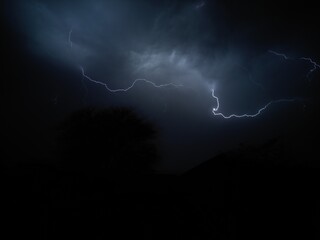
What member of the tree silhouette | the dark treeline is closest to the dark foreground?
the dark treeline

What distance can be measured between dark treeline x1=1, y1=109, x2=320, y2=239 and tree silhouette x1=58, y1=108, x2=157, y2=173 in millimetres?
11491

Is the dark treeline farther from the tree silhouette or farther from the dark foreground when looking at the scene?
the tree silhouette

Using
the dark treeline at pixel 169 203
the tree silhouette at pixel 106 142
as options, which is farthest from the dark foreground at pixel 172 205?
the tree silhouette at pixel 106 142

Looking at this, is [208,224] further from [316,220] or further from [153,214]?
[316,220]

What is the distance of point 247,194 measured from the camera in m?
9.96

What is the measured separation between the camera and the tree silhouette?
2322cm

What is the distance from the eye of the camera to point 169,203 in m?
11.3

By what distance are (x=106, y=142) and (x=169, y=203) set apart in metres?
13.3

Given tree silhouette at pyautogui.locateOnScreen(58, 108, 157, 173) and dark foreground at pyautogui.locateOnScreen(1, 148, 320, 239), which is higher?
tree silhouette at pyautogui.locateOnScreen(58, 108, 157, 173)

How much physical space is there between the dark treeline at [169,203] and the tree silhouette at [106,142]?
11.5 metres

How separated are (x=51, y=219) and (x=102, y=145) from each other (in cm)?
1363

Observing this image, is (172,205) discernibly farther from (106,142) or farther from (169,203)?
(106,142)

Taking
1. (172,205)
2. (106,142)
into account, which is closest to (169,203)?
(172,205)

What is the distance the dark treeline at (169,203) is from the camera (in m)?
9.88
